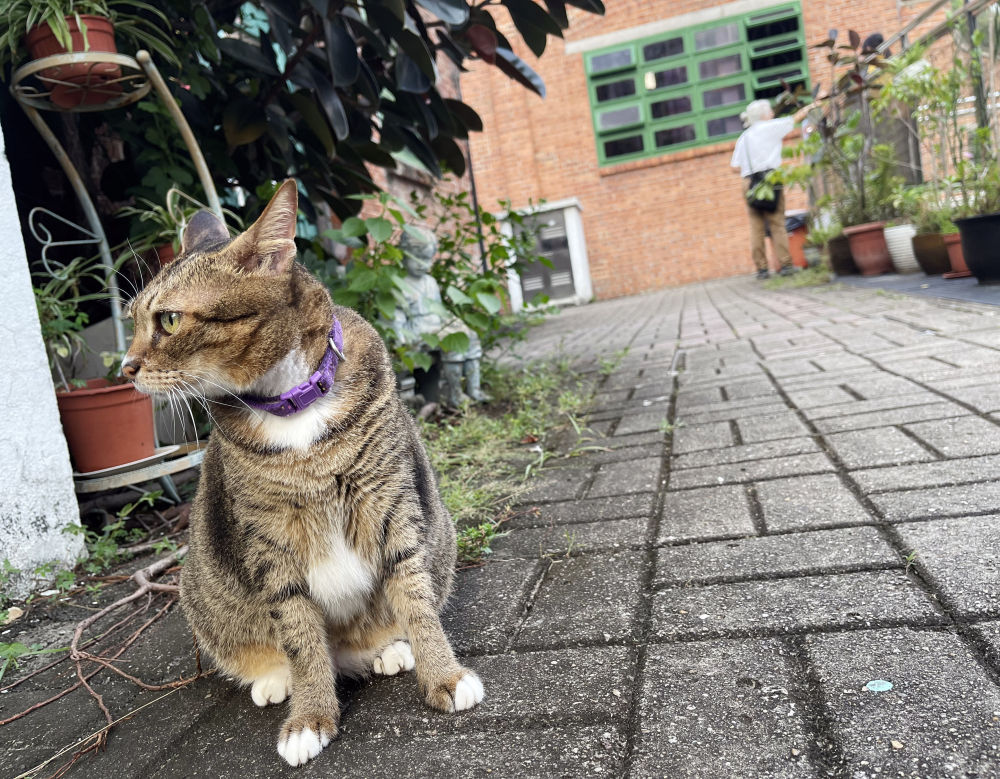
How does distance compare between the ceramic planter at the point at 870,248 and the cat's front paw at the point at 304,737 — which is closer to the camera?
the cat's front paw at the point at 304,737

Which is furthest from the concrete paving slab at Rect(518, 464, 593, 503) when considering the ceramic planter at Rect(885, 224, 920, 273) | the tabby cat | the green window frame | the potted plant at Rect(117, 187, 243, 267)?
the green window frame

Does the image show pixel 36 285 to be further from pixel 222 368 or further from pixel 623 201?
pixel 623 201

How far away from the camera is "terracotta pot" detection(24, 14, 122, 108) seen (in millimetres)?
2398

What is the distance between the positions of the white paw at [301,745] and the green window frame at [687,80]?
1318 centimetres

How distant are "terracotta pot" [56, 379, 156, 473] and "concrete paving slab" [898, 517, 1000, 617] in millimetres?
2397

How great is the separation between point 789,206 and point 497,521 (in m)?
12.4

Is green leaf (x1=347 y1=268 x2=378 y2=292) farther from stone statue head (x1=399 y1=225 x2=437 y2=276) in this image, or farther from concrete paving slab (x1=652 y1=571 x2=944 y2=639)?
concrete paving slab (x1=652 y1=571 x2=944 y2=639)

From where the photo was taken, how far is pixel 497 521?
2340mm

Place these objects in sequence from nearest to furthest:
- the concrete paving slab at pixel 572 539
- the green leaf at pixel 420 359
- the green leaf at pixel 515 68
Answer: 1. the concrete paving slab at pixel 572 539
2. the green leaf at pixel 515 68
3. the green leaf at pixel 420 359

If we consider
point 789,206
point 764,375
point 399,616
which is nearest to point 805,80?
point 789,206

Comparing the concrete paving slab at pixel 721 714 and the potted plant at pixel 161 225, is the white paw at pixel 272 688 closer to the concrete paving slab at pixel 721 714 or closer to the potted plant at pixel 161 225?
the concrete paving slab at pixel 721 714

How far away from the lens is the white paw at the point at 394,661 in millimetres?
1526

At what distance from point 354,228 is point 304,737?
2366mm

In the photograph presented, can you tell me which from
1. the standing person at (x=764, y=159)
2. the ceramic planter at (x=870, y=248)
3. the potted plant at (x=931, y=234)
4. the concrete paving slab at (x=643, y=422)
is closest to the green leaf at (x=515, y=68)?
the concrete paving slab at (x=643, y=422)
